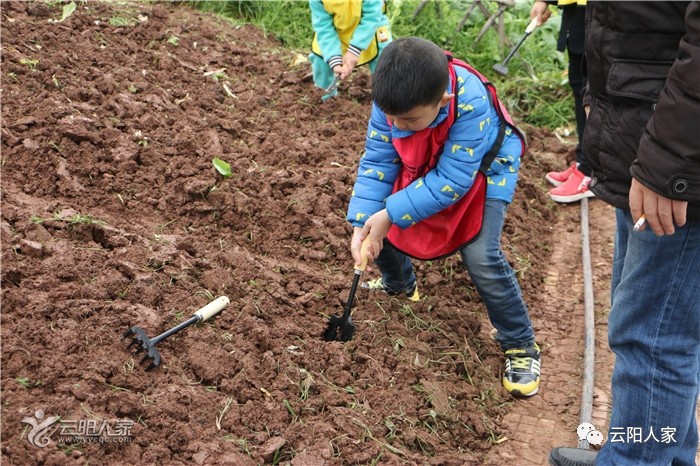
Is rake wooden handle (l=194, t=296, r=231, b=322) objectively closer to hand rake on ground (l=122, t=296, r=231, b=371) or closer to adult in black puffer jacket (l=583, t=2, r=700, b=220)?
hand rake on ground (l=122, t=296, r=231, b=371)

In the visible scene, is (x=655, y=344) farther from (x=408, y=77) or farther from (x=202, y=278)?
(x=202, y=278)

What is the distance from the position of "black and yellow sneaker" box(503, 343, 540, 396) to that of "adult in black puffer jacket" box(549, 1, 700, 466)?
0.78m

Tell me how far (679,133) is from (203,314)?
77.9 inches

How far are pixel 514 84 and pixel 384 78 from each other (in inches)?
162

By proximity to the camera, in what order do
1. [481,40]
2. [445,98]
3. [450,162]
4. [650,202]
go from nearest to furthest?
1. [650,202]
2. [445,98]
3. [450,162]
4. [481,40]

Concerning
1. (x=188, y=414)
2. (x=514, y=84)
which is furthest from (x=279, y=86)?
(x=188, y=414)

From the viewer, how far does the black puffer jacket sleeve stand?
6.48 feet

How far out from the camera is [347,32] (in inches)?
207

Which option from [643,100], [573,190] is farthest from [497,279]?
[573,190]

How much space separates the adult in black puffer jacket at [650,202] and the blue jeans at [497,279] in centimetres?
65

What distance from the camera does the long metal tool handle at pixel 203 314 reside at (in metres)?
3.02

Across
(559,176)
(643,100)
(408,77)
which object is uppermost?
(643,100)

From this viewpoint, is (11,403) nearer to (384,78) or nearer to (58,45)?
(384,78)

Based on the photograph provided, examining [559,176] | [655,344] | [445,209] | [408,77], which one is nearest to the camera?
[655,344]
